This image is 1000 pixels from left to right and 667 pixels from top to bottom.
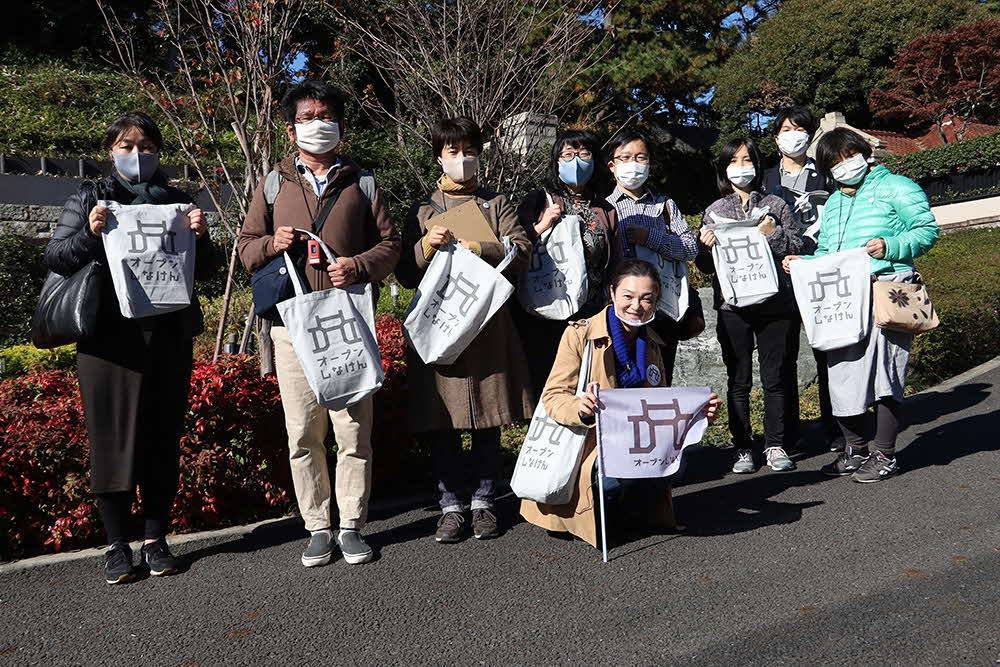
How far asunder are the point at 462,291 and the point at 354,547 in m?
1.28

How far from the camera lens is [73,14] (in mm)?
19766

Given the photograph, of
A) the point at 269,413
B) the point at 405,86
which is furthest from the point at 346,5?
the point at 269,413

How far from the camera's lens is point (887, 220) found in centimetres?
500

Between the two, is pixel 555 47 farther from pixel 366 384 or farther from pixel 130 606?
pixel 130 606

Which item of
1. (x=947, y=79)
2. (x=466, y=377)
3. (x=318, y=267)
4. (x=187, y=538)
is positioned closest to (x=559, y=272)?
(x=466, y=377)

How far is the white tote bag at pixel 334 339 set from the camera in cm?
376

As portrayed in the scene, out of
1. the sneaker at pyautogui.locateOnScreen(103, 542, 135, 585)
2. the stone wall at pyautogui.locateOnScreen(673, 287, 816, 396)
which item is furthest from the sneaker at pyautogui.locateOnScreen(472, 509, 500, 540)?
the stone wall at pyautogui.locateOnScreen(673, 287, 816, 396)

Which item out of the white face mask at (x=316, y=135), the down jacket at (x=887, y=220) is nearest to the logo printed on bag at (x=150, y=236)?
the white face mask at (x=316, y=135)

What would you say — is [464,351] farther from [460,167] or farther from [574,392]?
[460,167]

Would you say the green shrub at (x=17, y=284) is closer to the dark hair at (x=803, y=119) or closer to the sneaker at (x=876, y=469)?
the dark hair at (x=803, y=119)

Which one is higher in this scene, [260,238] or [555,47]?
[555,47]

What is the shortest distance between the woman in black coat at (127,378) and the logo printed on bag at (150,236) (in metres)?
0.13

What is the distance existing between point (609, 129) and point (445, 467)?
12343 mm

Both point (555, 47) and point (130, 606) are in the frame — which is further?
point (555, 47)
